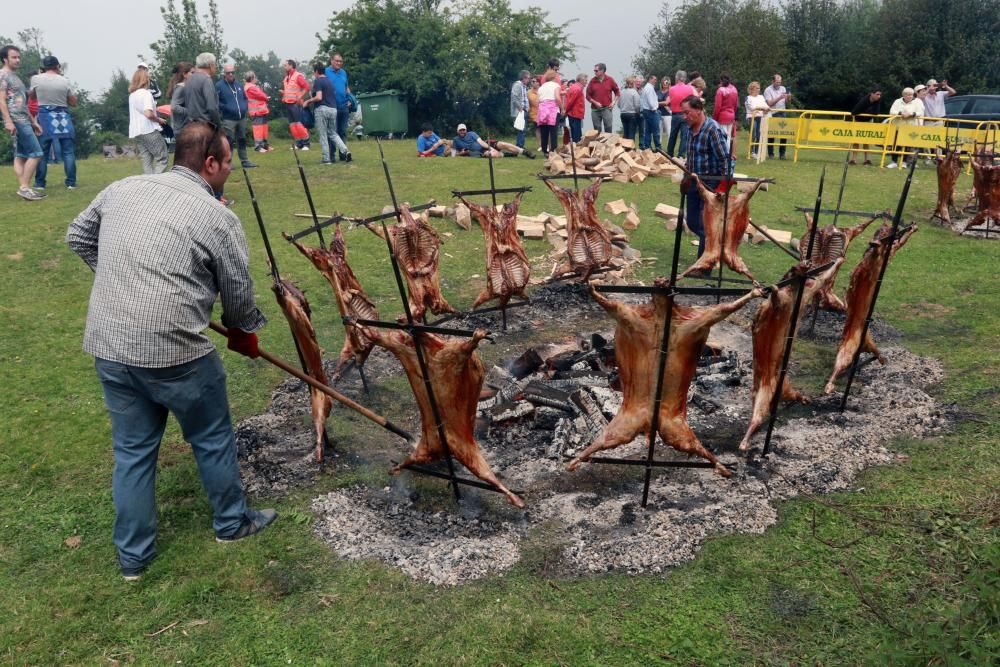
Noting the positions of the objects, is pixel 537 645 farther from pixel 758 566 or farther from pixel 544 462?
pixel 544 462

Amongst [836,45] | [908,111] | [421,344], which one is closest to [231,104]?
[421,344]

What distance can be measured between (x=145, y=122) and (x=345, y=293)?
7728 millimetres

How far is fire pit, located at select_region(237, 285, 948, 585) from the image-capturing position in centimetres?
435

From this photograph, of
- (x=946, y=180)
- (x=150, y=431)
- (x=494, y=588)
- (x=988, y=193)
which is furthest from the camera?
(x=946, y=180)

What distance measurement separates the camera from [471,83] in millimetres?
26297

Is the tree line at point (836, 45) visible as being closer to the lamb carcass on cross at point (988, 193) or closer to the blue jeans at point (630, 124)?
the blue jeans at point (630, 124)

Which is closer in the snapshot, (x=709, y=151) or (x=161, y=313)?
(x=161, y=313)

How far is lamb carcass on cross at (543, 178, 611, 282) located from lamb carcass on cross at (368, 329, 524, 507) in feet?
12.6

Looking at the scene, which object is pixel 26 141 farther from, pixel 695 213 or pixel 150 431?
pixel 695 213

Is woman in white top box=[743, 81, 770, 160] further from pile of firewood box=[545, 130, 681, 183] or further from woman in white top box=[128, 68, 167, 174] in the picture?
woman in white top box=[128, 68, 167, 174]

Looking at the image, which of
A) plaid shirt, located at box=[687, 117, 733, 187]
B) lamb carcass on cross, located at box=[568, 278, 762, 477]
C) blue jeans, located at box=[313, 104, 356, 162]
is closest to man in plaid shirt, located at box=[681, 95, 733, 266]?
plaid shirt, located at box=[687, 117, 733, 187]

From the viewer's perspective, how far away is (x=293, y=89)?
Result: 1789 centimetres

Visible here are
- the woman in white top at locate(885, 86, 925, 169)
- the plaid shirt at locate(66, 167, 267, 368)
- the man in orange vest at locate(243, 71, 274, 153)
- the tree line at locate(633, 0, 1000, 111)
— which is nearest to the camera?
the plaid shirt at locate(66, 167, 267, 368)

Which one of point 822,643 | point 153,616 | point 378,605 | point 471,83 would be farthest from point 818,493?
point 471,83
